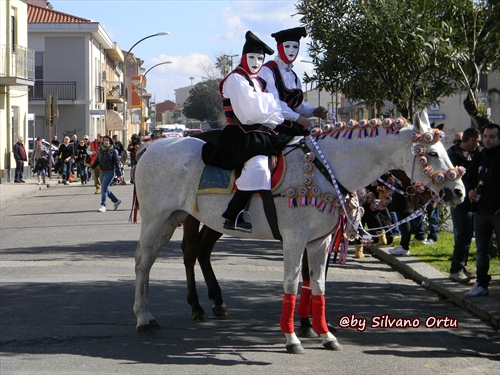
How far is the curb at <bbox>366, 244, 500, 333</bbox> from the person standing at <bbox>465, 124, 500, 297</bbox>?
20 centimetres

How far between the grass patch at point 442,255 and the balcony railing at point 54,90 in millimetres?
39837

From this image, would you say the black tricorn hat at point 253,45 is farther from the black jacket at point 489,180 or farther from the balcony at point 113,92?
the balcony at point 113,92

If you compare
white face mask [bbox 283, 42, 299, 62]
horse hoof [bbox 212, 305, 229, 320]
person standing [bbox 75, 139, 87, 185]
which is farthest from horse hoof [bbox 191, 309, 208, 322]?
person standing [bbox 75, 139, 87, 185]

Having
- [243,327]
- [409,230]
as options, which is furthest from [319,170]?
[409,230]

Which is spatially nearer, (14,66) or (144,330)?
(144,330)

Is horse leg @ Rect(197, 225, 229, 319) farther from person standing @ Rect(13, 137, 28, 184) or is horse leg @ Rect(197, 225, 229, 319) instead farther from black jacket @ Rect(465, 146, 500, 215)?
person standing @ Rect(13, 137, 28, 184)

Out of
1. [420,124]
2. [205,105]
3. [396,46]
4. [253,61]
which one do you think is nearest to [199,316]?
[253,61]

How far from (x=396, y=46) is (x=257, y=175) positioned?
722cm

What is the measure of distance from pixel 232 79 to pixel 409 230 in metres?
6.84

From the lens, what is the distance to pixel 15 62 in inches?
1387

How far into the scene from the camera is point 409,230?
1328 centimetres

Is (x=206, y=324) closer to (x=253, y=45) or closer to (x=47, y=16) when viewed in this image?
(x=253, y=45)

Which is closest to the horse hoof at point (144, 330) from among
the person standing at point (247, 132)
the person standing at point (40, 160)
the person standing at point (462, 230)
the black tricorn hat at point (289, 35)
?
the person standing at point (247, 132)

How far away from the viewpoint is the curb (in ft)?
29.2
